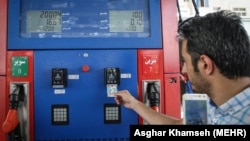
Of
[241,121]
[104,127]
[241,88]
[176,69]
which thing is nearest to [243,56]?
[241,88]

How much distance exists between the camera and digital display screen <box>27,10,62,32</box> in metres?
1.35

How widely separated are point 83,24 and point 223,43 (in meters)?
0.62

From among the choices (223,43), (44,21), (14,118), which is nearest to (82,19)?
(44,21)

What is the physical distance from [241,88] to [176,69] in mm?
379

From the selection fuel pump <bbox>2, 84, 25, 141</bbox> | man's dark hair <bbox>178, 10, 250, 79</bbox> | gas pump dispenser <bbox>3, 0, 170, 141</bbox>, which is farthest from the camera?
gas pump dispenser <bbox>3, 0, 170, 141</bbox>

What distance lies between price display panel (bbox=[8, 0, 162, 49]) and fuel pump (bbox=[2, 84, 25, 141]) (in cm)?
19

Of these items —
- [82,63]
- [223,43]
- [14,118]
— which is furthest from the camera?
[82,63]

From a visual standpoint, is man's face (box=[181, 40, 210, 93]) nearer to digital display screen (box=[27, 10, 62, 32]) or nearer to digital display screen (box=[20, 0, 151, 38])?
digital display screen (box=[20, 0, 151, 38])

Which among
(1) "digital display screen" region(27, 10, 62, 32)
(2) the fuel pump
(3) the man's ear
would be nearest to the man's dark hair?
(3) the man's ear

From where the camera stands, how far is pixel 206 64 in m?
1.07

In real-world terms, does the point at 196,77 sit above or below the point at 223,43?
below

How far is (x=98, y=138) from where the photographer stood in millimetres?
1336

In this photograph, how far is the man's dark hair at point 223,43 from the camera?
3.39 feet

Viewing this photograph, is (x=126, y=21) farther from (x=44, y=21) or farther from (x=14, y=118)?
(x=14, y=118)
